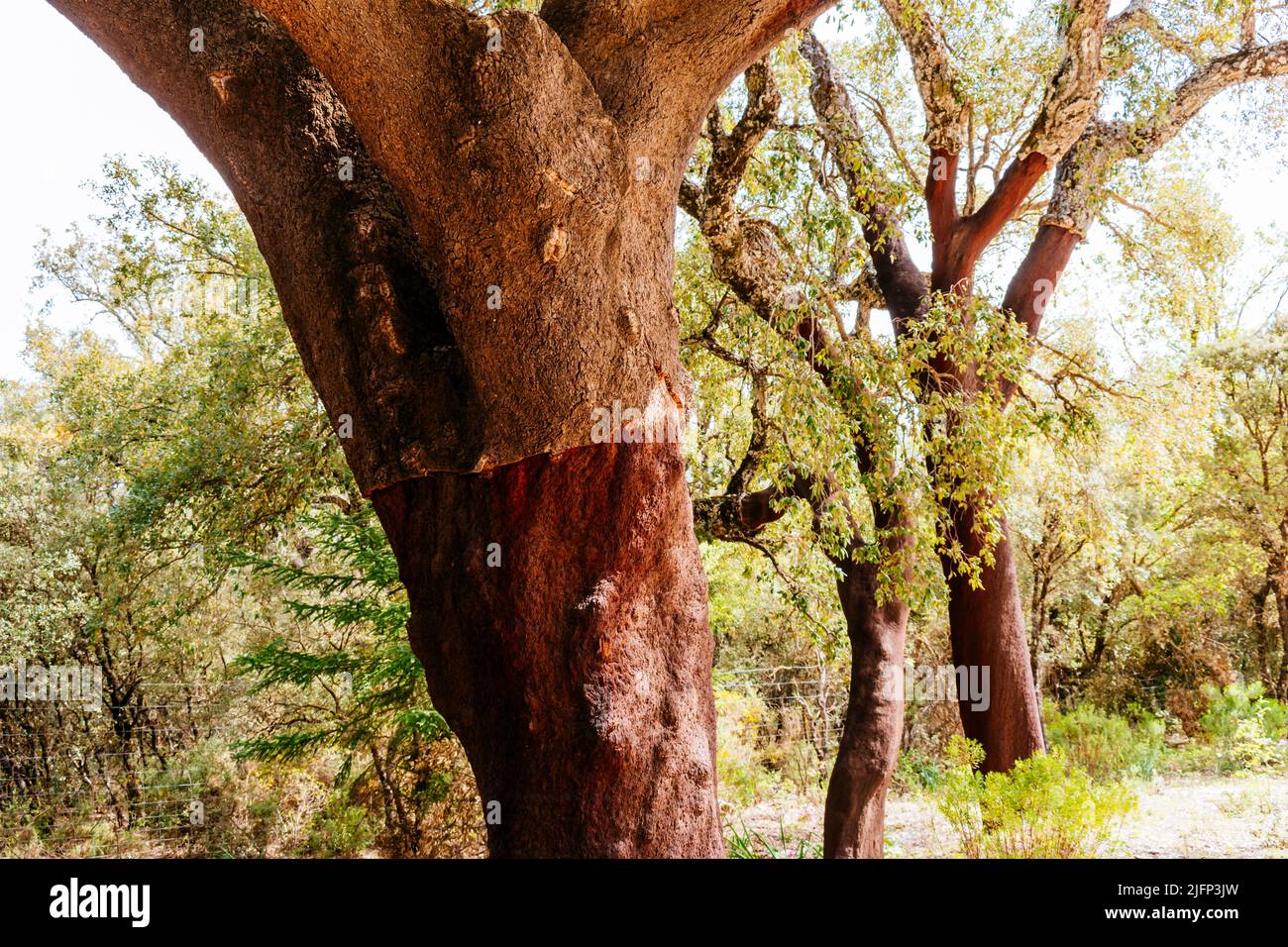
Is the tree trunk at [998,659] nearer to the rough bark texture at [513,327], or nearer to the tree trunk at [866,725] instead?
the tree trunk at [866,725]

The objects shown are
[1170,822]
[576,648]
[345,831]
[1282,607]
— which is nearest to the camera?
[576,648]

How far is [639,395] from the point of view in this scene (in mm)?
2926

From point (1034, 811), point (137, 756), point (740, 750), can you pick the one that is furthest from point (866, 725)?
point (137, 756)

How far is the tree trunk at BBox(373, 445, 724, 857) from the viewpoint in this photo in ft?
8.85

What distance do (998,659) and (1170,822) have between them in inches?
93.2

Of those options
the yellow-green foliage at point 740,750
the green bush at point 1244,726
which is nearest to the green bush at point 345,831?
the yellow-green foliage at point 740,750

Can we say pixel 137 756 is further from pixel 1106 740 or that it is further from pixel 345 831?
pixel 1106 740

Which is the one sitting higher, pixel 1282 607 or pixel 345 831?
pixel 1282 607

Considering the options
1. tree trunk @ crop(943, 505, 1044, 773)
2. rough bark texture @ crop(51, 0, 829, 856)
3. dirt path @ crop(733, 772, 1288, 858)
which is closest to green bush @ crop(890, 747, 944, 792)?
dirt path @ crop(733, 772, 1288, 858)

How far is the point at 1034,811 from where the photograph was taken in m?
5.05

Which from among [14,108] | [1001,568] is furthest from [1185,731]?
[14,108]

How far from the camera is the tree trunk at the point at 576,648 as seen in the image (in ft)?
8.85

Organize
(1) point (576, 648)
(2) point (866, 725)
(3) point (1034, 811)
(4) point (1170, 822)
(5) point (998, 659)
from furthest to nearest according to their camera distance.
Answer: (4) point (1170, 822)
(5) point (998, 659)
(2) point (866, 725)
(3) point (1034, 811)
(1) point (576, 648)
